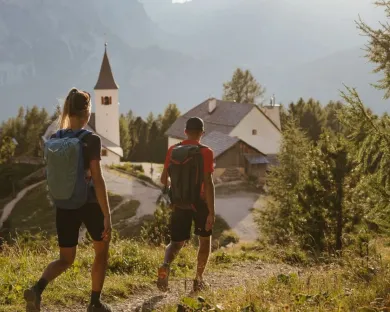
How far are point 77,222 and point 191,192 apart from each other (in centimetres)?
145

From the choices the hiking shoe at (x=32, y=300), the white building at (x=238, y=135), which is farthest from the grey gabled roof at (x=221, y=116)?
the hiking shoe at (x=32, y=300)

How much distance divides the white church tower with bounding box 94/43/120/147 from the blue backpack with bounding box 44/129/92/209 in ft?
158

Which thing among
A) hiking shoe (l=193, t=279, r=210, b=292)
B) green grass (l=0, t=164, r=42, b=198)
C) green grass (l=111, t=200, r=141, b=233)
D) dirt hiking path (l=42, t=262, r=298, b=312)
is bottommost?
green grass (l=111, t=200, r=141, b=233)

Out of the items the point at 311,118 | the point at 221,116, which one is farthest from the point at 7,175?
the point at 311,118

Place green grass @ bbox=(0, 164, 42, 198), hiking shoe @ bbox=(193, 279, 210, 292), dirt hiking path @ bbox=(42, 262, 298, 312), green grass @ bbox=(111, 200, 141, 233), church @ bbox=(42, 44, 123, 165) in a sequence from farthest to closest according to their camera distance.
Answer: church @ bbox=(42, 44, 123, 165) < green grass @ bbox=(0, 164, 42, 198) < green grass @ bbox=(111, 200, 141, 233) < hiking shoe @ bbox=(193, 279, 210, 292) < dirt hiking path @ bbox=(42, 262, 298, 312)

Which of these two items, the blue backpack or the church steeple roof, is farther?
the church steeple roof

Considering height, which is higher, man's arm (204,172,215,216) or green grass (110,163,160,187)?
man's arm (204,172,215,216)

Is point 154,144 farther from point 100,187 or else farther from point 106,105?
point 100,187

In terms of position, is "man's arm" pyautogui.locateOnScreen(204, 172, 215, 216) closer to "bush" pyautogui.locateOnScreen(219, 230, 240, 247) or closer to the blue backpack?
the blue backpack

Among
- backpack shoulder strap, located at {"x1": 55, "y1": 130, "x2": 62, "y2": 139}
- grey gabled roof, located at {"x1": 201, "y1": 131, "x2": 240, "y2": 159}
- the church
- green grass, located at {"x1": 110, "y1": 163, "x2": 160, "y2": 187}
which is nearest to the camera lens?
backpack shoulder strap, located at {"x1": 55, "y1": 130, "x2": 62, "y2": 139}

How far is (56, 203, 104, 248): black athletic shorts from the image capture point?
14.4 feet

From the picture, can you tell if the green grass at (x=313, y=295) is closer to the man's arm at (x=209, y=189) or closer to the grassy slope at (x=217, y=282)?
the grassy slope at (x=217, y=282)

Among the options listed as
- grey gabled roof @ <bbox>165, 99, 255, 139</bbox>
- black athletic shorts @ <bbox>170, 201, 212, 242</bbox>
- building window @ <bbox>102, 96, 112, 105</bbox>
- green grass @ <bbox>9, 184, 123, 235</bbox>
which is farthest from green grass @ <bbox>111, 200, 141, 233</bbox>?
building window @ <bbox>102, 96, 112, 105</bbox>

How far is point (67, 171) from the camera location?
422 cm
